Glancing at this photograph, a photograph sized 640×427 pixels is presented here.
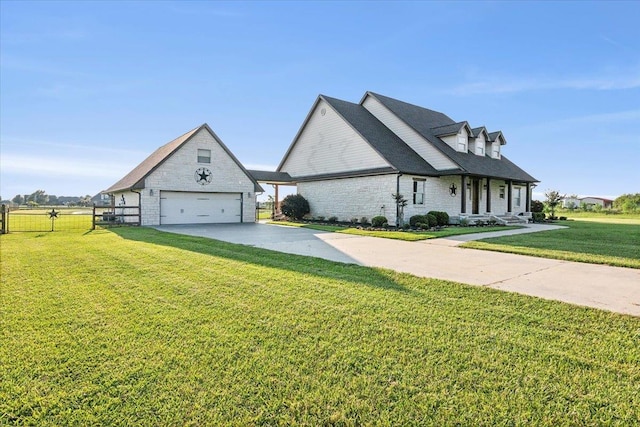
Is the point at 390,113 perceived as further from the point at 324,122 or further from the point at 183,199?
the point at 183,199

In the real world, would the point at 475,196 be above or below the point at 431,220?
above

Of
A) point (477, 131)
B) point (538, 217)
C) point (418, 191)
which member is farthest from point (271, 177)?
point (538, 217)

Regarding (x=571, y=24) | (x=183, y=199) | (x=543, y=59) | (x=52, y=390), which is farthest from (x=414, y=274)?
(x=183, y=199)

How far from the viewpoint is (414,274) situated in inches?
251

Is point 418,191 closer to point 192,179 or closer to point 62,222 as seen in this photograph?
point 192,179

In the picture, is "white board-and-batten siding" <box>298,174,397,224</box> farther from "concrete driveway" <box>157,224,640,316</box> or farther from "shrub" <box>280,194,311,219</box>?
"concrete driveway" <box>157,224,640,316</box>

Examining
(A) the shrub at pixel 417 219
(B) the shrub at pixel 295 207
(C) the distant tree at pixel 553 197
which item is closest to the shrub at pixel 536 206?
(C) the distant tree at pixel 553 197

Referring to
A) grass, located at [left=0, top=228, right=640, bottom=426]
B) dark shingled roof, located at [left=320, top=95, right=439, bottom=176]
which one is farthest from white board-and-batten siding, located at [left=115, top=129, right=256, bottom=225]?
grass, located at [left=0, top=228, right=640, bottom=426]

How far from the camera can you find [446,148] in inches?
834

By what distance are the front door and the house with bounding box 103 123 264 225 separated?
1427 centimetres

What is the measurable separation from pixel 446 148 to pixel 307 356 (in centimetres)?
2054

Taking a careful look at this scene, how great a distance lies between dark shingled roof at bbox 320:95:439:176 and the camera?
19.2 m

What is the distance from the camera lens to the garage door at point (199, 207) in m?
20.1

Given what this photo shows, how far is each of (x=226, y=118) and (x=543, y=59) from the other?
17903mm
